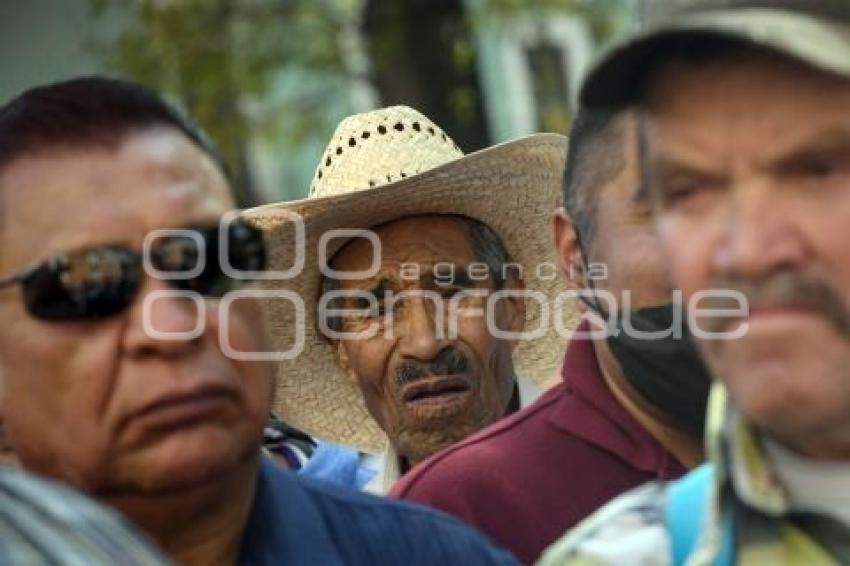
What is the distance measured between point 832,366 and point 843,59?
12.3 inches

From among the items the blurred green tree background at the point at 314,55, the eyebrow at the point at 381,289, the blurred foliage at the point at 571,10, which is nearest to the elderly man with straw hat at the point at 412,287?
the eyebrow at the point at 381,289

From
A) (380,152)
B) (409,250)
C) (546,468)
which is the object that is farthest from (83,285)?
(380,152)

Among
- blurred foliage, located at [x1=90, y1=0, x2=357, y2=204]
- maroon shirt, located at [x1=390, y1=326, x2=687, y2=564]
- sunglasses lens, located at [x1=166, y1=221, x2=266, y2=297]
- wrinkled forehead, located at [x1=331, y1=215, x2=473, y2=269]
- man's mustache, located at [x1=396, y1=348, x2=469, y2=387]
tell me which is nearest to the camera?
sunglasses lens, located at [x1=166, y1=221, x2=266, y2=297]

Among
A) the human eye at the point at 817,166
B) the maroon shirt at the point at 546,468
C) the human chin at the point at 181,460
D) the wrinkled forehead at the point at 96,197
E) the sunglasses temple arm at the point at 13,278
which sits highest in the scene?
the wrinkled forehead at the point at 96,197

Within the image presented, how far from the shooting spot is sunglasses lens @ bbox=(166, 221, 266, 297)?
2.91m

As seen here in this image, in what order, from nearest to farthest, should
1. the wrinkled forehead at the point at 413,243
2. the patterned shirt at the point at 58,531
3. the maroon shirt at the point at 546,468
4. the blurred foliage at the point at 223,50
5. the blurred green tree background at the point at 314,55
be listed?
the patterned shirt at the point at 58,531 < the maroon shirt at the point at 546,468 < the wrinkled forehead at the point at 413,243 < the blurred green tree background at the point at 314,55 < the blurred foliage at the point at 223,50

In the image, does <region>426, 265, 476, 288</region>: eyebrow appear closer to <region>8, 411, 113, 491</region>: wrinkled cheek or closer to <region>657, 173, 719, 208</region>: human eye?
<region>8, 411, 113, 491</region>: wrinkled cheek

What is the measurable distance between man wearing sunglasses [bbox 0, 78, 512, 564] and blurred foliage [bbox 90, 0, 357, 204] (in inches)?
478

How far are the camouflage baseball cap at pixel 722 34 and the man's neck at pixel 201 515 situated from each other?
2.49ft

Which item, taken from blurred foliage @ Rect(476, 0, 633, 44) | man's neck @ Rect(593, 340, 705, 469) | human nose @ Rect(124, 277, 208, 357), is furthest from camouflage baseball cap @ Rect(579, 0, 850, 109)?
blurred foliage @ Rect(476, 0, 633, 44)

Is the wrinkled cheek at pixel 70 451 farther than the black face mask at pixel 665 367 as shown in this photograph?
No

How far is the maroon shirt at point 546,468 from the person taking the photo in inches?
146

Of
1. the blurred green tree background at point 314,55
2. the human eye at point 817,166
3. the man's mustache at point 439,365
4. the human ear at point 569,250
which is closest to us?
the human eye at point 817,166

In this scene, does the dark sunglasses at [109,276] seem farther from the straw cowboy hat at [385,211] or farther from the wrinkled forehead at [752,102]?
the straw cowboy hat at [385,211]
